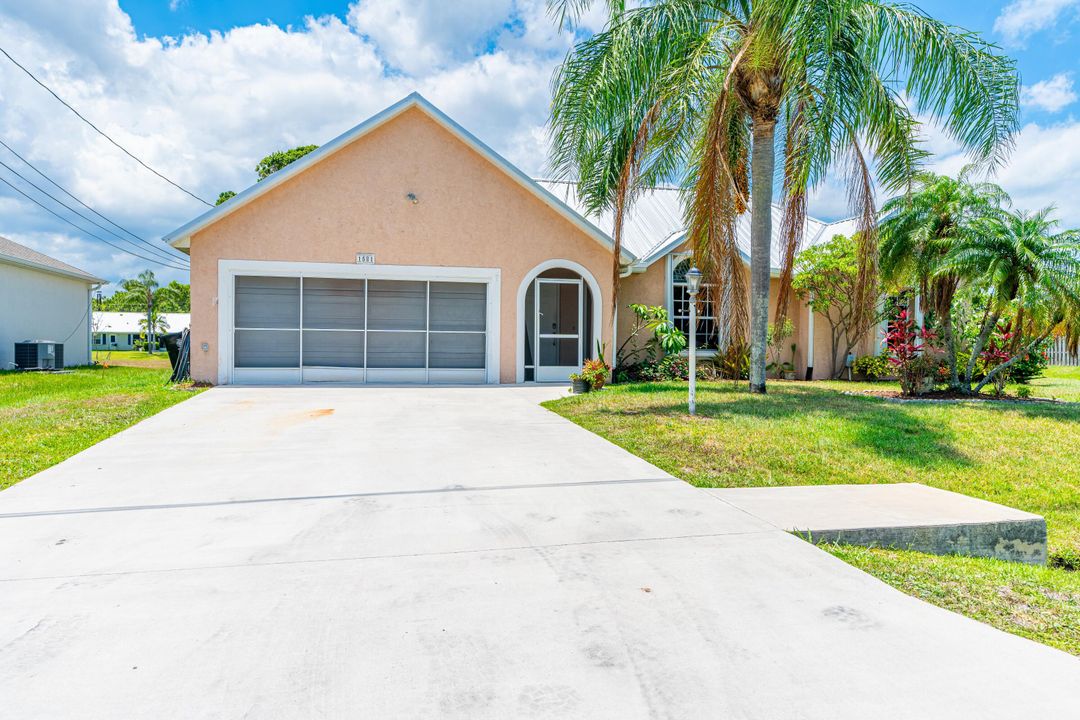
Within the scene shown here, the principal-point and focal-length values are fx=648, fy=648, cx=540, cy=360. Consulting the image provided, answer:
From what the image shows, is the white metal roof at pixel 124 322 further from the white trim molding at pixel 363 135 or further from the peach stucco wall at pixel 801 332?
the peach stucco wall at pixel 801 332

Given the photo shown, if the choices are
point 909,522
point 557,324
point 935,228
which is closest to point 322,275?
point 557,324

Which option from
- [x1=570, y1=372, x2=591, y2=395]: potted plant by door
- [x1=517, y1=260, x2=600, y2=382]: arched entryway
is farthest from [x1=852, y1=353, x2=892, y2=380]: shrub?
[x1=570, y1=372, x2=591, y2=395]: potted plant by door

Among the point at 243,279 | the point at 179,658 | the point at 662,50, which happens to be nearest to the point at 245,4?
the point at 243,279

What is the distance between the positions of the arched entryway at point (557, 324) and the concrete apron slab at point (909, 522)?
9.60 meters

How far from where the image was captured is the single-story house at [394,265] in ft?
44.8

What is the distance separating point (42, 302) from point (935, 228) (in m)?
27.9

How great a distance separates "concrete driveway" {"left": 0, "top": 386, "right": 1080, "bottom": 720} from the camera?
2545mm

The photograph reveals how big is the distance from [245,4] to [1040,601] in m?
15.6

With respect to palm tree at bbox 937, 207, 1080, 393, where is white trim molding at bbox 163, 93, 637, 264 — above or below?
above

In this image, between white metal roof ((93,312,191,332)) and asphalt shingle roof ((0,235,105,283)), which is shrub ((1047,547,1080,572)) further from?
white metal roof ((93,312,191,332))

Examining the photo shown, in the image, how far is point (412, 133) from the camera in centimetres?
1415

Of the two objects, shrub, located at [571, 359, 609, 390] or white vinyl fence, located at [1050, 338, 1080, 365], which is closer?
shrub, located at [571, 359, 609, 390]

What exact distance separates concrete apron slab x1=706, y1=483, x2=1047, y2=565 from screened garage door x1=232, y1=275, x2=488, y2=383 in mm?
10031

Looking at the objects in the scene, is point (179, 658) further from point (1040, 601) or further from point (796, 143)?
point (796, 143)
